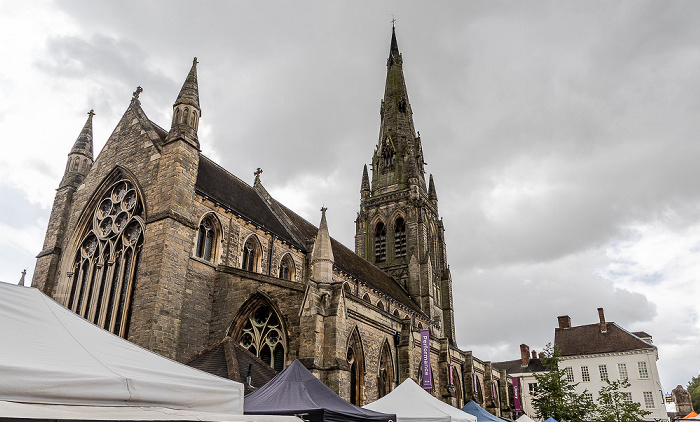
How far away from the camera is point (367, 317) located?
18.2 meters

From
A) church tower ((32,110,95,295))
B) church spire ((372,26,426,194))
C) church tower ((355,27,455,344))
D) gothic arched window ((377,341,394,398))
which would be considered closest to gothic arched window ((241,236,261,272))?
gothic arched window ((377,341,394,398))

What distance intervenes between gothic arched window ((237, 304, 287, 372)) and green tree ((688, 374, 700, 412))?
65.2 meters

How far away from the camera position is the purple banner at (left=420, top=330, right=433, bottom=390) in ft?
68.6

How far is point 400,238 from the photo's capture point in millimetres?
42406

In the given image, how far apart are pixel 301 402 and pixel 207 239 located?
1152 centimetres

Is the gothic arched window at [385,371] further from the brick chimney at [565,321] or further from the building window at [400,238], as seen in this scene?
the brick chimney at [565,321]

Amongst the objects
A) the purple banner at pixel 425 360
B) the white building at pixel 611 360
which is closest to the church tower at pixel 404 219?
the white building at pixel 611 360

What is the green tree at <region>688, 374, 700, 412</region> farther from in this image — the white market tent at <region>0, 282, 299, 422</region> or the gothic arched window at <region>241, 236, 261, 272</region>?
the white market tent at <region>0, 282, 299, 422</region>

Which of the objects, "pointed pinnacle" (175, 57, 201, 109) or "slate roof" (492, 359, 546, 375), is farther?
"slate roof" (492, 359, 546, 375)

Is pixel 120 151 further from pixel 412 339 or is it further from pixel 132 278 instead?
pixel 412 339

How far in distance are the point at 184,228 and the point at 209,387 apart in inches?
465

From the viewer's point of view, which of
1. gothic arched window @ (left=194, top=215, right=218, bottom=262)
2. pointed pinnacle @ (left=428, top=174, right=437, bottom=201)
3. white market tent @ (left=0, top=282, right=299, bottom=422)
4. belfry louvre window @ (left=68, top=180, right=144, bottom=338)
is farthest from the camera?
pointed pinnacle @ (left=428, top=174, right=437, bottom=201)

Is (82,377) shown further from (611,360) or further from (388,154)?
(611,360)

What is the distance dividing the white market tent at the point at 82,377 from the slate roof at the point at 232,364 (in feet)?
24.3
